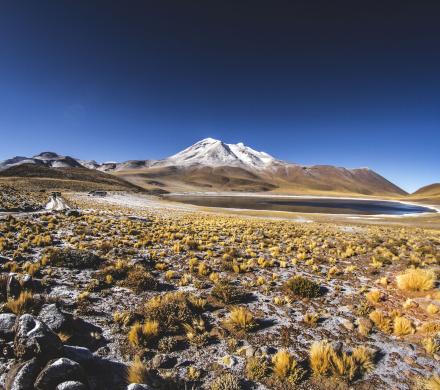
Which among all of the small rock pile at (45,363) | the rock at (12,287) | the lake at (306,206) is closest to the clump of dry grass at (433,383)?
the small rock pile at (45,363)

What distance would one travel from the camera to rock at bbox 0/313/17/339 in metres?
5.14

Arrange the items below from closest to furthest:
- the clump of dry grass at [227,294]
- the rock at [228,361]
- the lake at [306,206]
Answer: the rock at [228,361] < the clump of dry grass at [227,294] < the lake at [306,206]

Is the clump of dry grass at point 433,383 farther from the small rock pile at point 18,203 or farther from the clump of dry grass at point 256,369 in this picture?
the small rock pile at point 18,203

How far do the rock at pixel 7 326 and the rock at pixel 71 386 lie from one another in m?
2.13

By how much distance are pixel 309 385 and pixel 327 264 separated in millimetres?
8991

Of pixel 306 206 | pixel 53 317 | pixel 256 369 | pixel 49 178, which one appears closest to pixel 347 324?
pixel 256 369

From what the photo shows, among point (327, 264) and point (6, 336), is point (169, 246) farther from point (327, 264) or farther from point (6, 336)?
point (6, 336)

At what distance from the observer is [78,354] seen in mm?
5008

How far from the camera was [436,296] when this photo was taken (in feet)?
26.9

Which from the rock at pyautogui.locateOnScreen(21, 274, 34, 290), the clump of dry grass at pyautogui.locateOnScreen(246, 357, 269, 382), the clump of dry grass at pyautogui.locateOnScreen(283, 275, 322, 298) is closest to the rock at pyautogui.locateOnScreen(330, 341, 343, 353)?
the clump of dry grass at pyautogui.locateOnScreen(246, 357, 269, 382)

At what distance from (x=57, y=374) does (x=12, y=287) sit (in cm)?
469

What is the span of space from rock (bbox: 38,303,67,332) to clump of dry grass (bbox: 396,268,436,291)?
11050 millimetres

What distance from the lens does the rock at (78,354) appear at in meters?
4.88

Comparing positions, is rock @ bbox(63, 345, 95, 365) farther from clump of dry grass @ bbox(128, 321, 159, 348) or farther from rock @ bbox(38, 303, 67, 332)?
rock @ bbox(38, 303, 67, 332)
